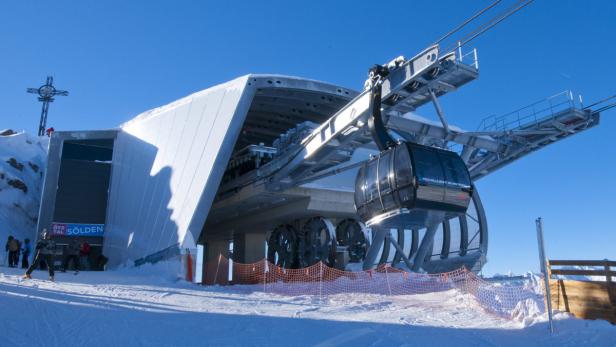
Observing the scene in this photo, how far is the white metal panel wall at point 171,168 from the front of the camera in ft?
61.8

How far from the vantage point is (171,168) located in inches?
853

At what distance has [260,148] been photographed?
2038cm

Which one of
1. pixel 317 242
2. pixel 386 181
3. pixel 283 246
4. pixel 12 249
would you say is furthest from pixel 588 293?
pixel 283 246

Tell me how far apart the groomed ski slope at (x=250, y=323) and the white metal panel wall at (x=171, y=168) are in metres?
7.81

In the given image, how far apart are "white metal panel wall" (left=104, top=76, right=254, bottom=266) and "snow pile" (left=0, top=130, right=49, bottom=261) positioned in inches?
232

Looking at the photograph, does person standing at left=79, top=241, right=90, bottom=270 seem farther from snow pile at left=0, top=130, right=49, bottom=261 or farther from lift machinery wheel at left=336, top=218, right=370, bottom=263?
lift machinery wheel at left=336, top=218, right=370, bottom=263

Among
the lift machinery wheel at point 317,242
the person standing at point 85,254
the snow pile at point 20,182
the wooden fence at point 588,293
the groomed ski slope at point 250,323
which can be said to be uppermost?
the snow pile at point 20,182

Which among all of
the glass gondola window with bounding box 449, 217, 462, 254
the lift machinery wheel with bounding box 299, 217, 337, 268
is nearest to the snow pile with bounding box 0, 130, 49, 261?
the lift machinery wheel with bounding box 299, 217, 337, 268

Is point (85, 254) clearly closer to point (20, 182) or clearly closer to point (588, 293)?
point (20, 182)

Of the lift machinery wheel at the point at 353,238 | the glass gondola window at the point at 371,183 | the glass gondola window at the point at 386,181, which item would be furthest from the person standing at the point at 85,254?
the glass gondola window at the point at 386,181

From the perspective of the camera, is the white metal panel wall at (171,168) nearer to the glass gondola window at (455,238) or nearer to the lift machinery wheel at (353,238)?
the lift machinery wheel at (353,238)

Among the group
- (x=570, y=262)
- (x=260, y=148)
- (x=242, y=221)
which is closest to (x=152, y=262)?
(x=260, y=148)

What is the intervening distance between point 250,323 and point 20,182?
27.0m

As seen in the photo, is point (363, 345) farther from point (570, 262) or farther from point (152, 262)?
point (152, 262)
